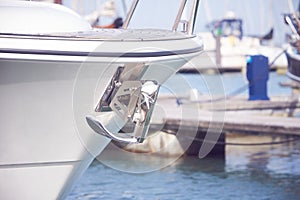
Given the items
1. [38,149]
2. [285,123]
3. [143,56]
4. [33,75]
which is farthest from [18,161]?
[285,123]

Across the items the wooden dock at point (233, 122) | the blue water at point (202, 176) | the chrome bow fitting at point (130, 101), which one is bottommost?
the blue water at point (202, 176)

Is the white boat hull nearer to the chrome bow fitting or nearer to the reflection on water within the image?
the chrome bow fitting

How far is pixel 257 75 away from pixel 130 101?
973cm

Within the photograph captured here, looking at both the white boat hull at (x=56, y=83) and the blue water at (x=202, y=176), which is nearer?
the white boat hull at (x=56, y=83)

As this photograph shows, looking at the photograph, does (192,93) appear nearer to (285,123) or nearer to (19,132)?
Answer: (285,123)

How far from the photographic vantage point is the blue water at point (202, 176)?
11.1 m

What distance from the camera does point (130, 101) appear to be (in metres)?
6.64

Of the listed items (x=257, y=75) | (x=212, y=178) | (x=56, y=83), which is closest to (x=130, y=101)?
(x=56, y=83)

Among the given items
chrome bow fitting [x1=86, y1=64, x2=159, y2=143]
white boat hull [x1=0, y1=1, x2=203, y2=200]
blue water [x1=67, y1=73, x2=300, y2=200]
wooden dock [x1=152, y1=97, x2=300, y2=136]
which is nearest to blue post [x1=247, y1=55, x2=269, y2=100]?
blue water [x1=67, y1=73, x2=300, y2=200]

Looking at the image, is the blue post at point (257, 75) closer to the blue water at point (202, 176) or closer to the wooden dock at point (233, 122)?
the blue water at point (202, 176)

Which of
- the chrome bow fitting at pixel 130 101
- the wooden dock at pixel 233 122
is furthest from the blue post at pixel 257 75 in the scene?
the chrome bow fitting at pixel 130 101

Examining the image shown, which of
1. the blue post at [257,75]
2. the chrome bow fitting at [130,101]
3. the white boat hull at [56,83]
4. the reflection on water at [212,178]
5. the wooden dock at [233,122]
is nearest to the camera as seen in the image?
the white boat hull at [56,83]

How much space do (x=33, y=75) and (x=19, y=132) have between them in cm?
54

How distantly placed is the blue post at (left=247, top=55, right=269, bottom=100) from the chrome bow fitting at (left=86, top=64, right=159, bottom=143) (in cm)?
938
